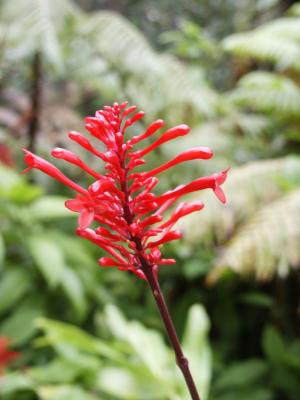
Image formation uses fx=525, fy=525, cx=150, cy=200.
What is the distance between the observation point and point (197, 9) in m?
6.02

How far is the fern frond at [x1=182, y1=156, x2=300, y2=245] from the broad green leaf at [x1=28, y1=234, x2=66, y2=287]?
55cm

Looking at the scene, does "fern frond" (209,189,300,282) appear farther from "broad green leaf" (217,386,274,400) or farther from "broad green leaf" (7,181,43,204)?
"broad green leaf" (7,181,43,204)

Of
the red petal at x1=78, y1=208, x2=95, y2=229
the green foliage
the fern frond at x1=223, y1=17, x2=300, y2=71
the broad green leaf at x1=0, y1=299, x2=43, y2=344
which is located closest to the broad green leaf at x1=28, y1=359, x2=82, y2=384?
the green foliage

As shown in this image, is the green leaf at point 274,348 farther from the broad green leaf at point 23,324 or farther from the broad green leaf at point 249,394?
the broad green leaf at point 23,324

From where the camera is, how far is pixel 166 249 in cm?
279

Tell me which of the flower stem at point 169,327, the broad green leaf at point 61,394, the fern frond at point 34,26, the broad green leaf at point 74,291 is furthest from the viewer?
the fern frond at point 34,26

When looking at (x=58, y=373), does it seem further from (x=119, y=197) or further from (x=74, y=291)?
(x=119, y=197)

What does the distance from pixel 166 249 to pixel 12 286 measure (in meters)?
0.88

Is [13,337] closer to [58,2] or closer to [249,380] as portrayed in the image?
[249,380]

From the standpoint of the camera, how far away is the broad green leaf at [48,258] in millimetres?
2113

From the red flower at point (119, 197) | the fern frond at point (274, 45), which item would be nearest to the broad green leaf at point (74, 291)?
the fern frond at point (274, 45)

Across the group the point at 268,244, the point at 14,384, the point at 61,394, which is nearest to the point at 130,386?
the point at 61,394

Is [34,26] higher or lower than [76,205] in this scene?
higher

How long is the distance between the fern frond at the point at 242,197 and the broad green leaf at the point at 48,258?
55 centimetres
